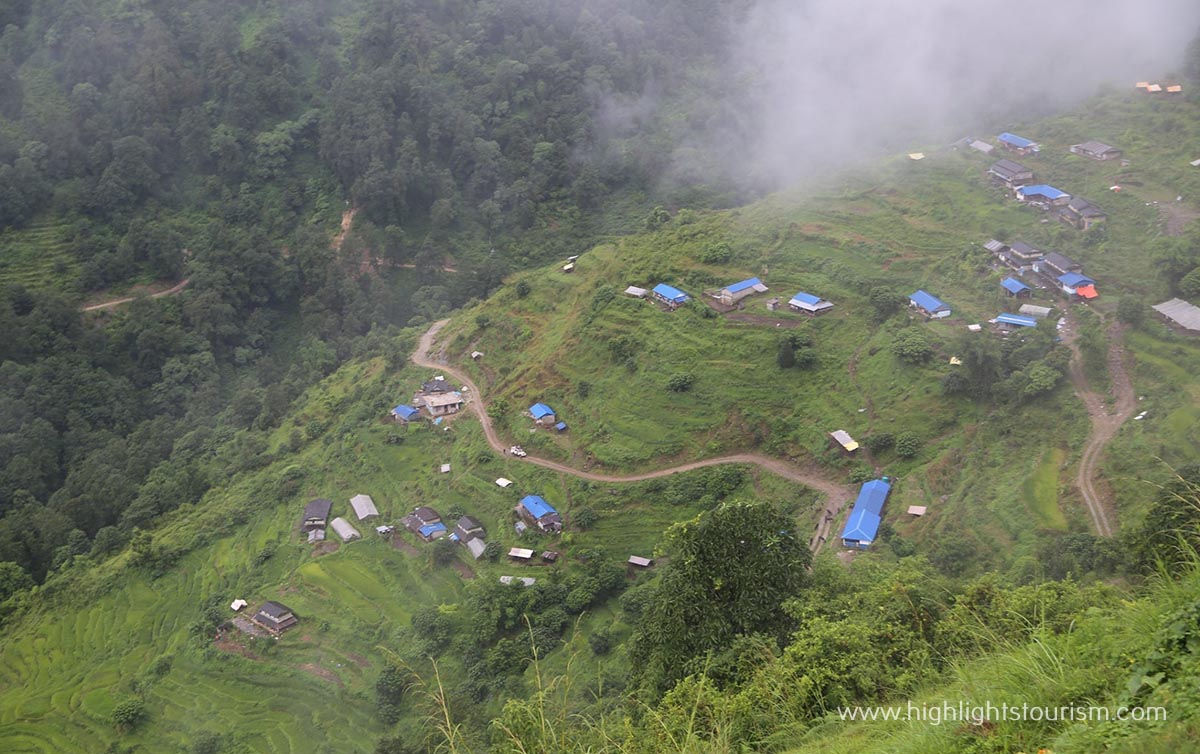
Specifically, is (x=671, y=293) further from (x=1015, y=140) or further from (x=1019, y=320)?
(x=1015, y=140)

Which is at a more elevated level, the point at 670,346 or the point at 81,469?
the point at 670,346

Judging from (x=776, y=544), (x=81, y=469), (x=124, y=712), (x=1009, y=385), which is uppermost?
(x=776, y=544)

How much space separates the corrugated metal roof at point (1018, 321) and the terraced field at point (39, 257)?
3579 cm

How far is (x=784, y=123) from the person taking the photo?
133ft

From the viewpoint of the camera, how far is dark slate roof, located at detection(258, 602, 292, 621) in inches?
821

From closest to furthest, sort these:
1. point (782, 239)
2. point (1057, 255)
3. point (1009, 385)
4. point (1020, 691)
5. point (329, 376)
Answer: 1. point (1020, 691)
2. point (1009, 385)
3. point (1057, 255)
4. point (782, 239)
5. point (329, 376)

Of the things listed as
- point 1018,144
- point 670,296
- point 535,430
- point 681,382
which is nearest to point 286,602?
point 535,430

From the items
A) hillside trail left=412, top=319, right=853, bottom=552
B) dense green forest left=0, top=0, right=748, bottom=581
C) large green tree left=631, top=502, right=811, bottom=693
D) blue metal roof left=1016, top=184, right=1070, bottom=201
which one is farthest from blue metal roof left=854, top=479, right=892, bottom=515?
dense green forest left=0, top=0, right=748, bottom=581

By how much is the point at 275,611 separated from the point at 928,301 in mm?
19532

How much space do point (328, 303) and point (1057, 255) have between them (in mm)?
28612

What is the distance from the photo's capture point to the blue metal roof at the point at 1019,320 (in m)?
22.2

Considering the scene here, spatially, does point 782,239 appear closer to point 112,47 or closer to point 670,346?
point 670,346

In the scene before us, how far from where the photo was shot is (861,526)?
18.9 m

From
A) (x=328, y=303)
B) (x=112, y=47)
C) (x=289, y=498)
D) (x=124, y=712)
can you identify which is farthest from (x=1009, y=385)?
(x=112, y=47)
